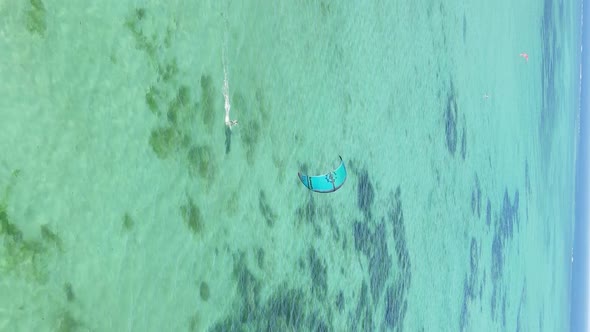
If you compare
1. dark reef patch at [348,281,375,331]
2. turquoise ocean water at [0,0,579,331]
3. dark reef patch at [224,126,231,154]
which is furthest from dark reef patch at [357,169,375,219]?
dark reef patch at [224,126,231,154]

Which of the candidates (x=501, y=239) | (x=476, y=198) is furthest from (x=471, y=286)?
(x=501, y=239)

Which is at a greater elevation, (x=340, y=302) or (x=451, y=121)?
(x=451, y=121)

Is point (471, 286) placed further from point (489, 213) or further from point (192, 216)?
point (192, 216)

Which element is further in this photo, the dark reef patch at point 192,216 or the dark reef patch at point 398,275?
the dark reef patch at point 398,275

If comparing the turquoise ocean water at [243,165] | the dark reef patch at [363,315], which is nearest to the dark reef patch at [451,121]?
the turquoise ocean water at [243,165]

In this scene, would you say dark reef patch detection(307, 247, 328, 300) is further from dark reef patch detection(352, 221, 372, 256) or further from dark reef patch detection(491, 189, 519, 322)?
dark reef patch detection(491, 189, 519, 322)

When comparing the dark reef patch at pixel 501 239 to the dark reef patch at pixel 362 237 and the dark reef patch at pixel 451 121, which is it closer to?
the dark reef patch at pixel 451 121
